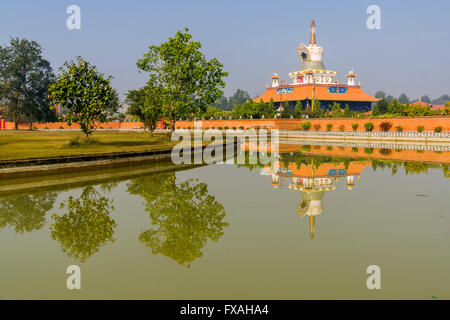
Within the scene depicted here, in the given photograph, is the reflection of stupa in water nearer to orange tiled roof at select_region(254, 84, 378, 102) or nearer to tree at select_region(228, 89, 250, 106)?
orange tiled roof at select_region(254, 84, 378, 102)

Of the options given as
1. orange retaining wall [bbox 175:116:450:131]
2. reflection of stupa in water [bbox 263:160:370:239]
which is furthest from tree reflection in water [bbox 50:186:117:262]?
orange retaining wall [bbox 175:116:450:131]

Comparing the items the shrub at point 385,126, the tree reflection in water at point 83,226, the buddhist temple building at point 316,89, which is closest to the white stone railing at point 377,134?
the shrub at point 385,126

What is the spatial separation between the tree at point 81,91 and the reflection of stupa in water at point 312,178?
12.0 meters

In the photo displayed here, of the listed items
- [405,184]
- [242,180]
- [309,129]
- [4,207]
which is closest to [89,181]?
[4,207]

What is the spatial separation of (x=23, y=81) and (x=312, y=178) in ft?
191

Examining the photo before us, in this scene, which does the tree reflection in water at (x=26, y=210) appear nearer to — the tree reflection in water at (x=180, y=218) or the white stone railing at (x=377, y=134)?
the tree reflection in water at (x=180, y=218)

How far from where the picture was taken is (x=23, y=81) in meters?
60.9

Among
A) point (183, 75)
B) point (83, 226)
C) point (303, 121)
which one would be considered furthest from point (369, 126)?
point (83, 226)

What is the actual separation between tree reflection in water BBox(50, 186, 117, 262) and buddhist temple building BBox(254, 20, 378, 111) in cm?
6731

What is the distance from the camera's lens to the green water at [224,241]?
5590mm

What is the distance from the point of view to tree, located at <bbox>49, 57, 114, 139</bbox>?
24.3 metres

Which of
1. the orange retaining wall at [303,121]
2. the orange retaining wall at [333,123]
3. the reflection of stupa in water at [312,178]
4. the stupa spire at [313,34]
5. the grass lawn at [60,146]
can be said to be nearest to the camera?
the reflection of stupa in water at [312,178]

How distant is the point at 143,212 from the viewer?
10148 millimetres
